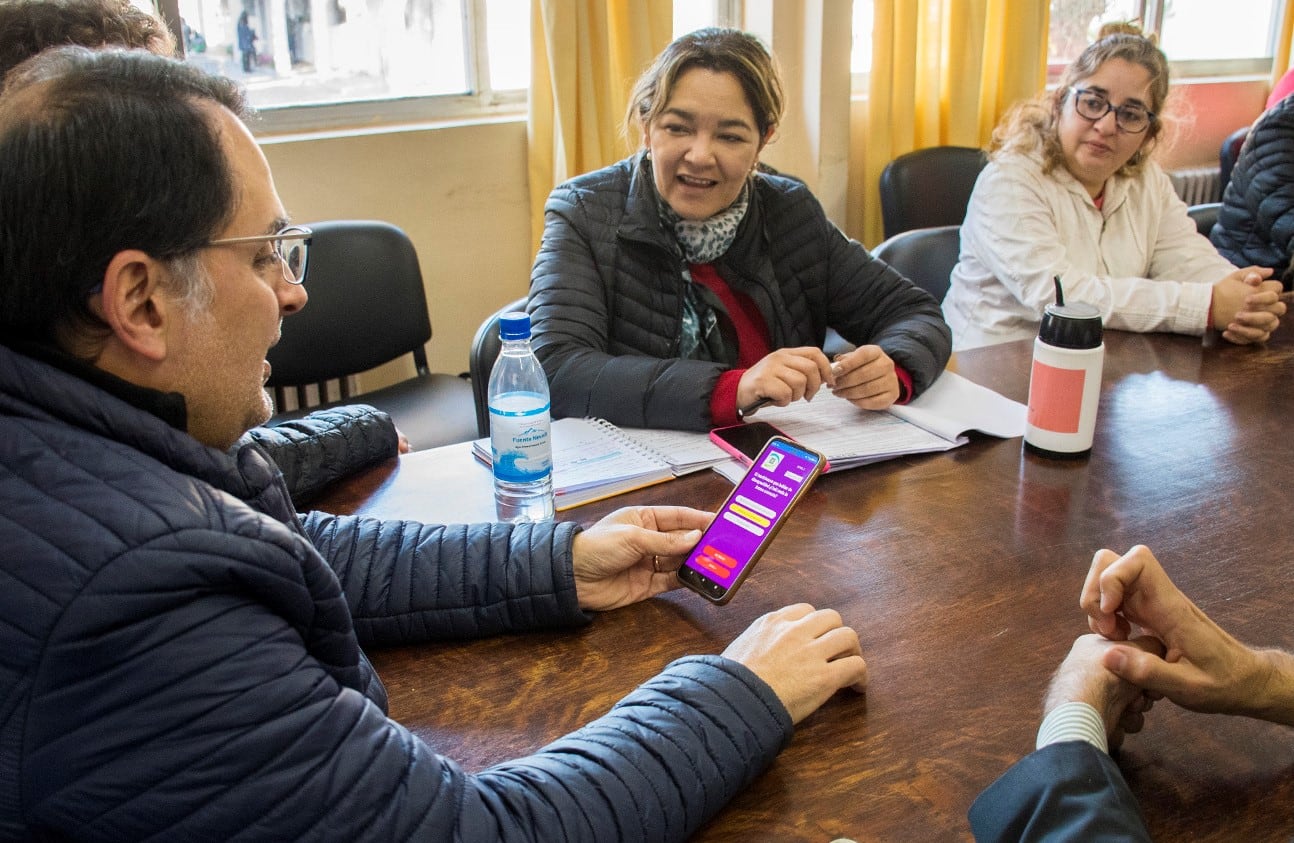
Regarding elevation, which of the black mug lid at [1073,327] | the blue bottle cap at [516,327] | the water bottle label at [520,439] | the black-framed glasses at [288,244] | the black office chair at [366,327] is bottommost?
the black office chair at [366,327]

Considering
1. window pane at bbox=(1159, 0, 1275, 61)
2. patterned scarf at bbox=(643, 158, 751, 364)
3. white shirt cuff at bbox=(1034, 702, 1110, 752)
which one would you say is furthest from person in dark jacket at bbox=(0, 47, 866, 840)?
window pane at bbox=(1159, 0, 1275, 61)

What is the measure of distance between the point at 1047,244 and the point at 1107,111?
32 cm

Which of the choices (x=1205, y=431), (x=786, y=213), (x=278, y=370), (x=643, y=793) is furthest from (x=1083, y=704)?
(x=278, y=370)

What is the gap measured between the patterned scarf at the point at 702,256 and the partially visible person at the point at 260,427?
63 centimetres

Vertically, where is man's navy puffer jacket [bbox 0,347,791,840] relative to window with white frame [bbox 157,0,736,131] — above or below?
below

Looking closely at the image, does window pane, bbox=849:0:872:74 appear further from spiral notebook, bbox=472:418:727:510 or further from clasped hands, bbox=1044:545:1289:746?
clasped hands, bbox=1044:545:1289:746

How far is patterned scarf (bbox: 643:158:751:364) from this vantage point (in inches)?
74.4

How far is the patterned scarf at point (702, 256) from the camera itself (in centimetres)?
189

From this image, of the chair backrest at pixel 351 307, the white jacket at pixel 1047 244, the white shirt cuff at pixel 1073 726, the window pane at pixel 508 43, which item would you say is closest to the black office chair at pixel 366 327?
the chair backrest at pixel 351 307

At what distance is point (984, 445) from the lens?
146 centimetres

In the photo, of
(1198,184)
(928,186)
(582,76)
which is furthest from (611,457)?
(1198,184)

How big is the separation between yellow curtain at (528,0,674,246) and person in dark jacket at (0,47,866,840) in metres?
2.12

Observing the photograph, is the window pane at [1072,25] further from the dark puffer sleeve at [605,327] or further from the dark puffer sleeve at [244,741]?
the dark puffer sleeve at [244,741]

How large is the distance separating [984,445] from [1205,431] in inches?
13.1
